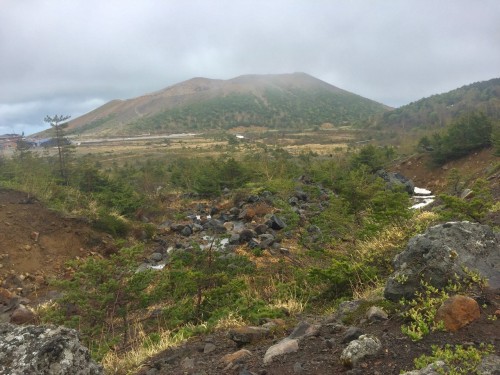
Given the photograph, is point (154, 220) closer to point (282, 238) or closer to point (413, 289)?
point (282, 238)

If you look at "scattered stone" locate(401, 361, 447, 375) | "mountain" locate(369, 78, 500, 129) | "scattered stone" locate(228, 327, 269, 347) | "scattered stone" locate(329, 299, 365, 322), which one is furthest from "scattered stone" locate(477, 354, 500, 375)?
"mountain" locate(369, 78, 500, 129)

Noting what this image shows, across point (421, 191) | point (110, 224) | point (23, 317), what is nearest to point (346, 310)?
point (23, 317)

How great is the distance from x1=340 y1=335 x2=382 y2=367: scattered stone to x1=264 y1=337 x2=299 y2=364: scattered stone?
515 mm

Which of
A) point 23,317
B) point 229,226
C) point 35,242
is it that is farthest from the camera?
point 229,226

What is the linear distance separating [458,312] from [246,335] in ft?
6.36

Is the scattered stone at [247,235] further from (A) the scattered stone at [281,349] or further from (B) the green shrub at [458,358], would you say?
(B) the green shrub at [458,358]

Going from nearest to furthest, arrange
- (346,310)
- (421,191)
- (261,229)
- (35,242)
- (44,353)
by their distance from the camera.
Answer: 1. (44,353)
2. (346,310)
3. (35,242)
4. (261,229)
5. (421,191)

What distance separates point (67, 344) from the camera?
2.94 meters

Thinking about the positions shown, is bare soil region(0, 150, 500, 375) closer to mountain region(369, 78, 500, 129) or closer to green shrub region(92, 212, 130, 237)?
green shrub region(92, 212, 130, 237)

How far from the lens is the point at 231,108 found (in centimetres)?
11981

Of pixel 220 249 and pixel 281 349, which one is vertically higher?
pixel 281 349

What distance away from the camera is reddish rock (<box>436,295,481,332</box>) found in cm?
296

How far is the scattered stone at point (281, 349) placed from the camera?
330cm

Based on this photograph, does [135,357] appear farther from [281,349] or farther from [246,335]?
[281,349]
